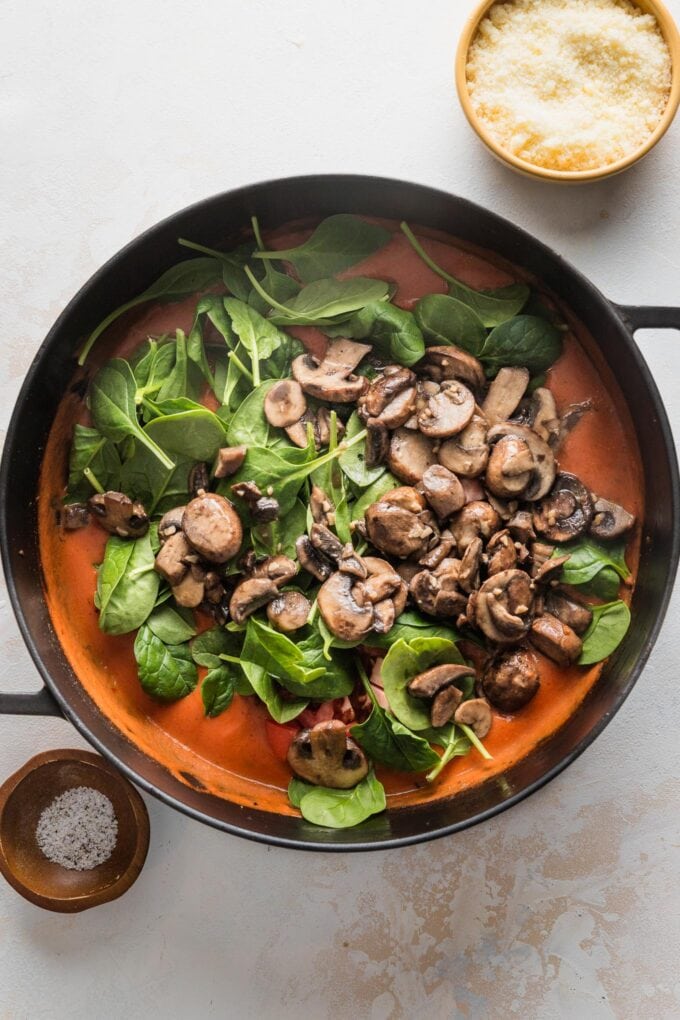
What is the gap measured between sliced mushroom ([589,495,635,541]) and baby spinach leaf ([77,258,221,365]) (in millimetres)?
930

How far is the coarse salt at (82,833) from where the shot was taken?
1.92 meters

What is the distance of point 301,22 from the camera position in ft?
6.11

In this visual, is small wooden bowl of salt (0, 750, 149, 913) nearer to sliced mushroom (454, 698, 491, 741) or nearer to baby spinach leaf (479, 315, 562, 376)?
sliced mushroom (454, 698, 491, 741)

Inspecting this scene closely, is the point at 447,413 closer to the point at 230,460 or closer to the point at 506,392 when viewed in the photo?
the point at 506,392

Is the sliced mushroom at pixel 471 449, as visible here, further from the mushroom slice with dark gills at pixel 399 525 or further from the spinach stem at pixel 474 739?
the spinach stem at pixel 474 739

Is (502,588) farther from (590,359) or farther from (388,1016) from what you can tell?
(388,1016)

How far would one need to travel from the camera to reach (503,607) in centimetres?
162

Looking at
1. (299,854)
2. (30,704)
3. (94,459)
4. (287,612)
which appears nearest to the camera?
(30,704)

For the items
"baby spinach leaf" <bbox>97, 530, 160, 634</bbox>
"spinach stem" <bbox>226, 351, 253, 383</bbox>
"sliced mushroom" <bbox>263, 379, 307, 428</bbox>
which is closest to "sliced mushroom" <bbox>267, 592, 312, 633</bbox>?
"baby spinach leaf" <bbox>97, 530, 160, 634</bbox>

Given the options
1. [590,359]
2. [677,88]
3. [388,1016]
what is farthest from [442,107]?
[388,1016]

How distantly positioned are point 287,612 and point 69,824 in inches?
30.3

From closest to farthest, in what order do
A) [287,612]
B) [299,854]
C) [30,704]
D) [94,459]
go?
[30,704], [287,612], [94,459], [299,854]

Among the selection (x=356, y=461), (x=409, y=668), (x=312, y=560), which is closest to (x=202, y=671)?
(x=312, y=560)

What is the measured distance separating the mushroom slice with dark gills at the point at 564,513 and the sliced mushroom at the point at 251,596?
1.82 feet
